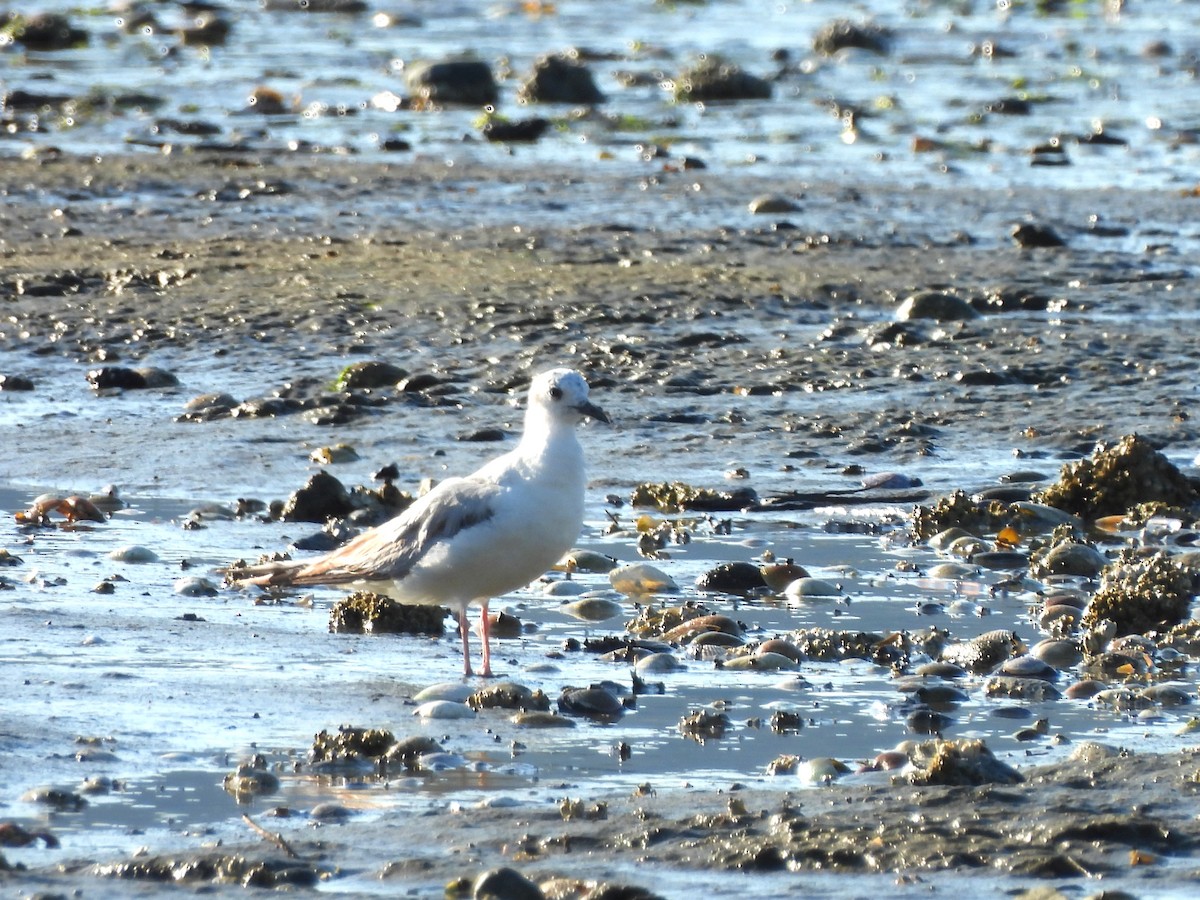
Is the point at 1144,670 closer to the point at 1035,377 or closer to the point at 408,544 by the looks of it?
the point at 408,544

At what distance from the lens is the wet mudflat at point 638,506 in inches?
189

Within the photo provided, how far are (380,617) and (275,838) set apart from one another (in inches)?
92.4

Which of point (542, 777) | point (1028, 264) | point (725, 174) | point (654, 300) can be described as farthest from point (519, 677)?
point (725, 174)

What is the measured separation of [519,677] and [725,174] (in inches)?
416

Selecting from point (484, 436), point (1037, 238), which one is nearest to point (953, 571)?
point (484, 436)

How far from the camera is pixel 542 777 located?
17.2 ft

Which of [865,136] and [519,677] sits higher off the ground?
[865,136]

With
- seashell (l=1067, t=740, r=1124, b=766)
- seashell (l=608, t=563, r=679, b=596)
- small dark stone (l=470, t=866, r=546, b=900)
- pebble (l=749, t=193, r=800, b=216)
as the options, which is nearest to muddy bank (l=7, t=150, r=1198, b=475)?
pebble (l=749, t=193, r=800, b=216)

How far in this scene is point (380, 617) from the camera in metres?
6.93

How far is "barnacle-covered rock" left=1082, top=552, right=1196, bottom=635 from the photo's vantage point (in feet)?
21.9

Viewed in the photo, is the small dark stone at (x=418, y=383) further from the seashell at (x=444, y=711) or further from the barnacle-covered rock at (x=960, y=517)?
the seashell at (x=444, y=711)

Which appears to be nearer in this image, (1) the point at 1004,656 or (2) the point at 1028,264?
(1) the point at 1004,656

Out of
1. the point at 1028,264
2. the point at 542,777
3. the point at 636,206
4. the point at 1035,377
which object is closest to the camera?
the point at 542,777

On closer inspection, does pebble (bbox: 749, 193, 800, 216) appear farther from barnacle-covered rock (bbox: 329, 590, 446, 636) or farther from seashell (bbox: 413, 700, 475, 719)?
seashell (bbox: 413, 700, 475, 719)
